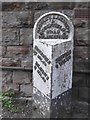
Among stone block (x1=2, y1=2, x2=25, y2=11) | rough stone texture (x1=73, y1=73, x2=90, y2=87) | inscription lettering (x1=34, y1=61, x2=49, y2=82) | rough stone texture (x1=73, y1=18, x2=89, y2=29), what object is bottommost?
rough stone texture (x1=73, y1=73, x2=90, y2=87)

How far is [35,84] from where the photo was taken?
4.16 meters

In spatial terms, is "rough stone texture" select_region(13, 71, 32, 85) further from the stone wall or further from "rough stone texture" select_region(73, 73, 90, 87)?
"rough stone texture" select_region(73, 73, 90, 87)

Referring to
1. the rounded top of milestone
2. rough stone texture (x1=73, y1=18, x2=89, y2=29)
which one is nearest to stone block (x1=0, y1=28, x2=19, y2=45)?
the rounded top of milestone

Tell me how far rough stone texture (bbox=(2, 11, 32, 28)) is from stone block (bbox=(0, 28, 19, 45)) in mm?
78

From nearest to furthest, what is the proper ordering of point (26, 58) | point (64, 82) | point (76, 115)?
1. point (64, 82)
2. point (76, 115)
3. point (26, 58)

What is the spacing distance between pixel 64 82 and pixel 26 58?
871mm

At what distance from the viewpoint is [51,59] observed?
3826 mm

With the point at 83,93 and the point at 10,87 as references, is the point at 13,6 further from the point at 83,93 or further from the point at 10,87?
the point at 83,93

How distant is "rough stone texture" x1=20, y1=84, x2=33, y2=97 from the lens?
15.7 ft

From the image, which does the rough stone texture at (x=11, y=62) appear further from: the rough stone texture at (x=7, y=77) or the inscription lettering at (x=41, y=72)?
the inscription lettering at (x=41, y=72)

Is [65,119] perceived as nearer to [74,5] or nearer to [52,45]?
[52,45]

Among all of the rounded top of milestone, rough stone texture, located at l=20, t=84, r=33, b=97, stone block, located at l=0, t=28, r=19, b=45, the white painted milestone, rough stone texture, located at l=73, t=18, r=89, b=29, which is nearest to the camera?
the white painted milestone

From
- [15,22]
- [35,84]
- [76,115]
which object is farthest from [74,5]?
[76,115]

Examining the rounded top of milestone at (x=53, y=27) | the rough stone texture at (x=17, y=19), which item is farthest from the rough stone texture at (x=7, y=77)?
the rounded top of milestone at (x=53, y=27)
